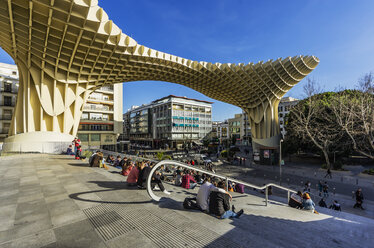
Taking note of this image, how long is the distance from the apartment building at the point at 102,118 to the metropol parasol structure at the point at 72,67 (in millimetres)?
15805

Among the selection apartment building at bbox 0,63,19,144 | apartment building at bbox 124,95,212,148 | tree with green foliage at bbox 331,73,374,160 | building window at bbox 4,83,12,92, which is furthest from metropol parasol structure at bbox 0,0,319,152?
apartment building at bbox 124,95,212,148

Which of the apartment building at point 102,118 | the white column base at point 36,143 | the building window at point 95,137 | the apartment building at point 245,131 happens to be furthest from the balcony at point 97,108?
the apartment building at point 245,131

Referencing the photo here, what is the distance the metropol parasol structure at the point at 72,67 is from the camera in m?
13.5

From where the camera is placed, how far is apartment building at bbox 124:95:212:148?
60000 mm

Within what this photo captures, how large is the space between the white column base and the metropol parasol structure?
0.08 m

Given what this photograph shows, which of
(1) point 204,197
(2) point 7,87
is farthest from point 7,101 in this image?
(1) point 204,197

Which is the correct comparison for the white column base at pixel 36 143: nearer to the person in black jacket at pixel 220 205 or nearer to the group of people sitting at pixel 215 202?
the group of people sitting at pixel 215 202

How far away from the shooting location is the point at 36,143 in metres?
18.5

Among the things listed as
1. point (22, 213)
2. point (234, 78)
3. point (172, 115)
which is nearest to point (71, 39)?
point (22, 213)

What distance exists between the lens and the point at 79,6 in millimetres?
12664

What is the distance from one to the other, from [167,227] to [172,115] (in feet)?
182

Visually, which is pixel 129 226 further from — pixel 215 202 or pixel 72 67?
pixel 72 67

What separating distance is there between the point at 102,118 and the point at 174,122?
25076mm

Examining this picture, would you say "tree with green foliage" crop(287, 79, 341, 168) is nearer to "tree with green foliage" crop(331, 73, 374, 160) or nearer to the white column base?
"tree with green foliage" crop(331, 73, 374, 160)
